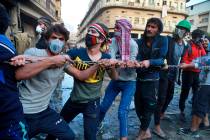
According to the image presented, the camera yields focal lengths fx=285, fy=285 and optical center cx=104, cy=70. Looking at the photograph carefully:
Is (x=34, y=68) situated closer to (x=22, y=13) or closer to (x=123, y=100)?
(x=123, y=100)

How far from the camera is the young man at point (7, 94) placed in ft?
7.74

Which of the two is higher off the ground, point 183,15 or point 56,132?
point 183,15

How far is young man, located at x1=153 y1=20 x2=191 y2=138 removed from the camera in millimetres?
5254

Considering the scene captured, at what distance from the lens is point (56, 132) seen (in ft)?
10.0

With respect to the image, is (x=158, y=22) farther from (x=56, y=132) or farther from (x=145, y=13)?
(x=145, y=13)

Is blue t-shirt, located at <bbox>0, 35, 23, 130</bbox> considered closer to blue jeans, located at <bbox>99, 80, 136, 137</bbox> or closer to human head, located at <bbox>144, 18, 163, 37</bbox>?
blue jeans, located at <bbox>99, 80, 136, 137</bbox>

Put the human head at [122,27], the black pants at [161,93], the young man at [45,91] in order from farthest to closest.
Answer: the black pants at [161,93], the human head at [122,27], the young man at [45,91]

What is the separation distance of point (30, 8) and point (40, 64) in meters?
19.9

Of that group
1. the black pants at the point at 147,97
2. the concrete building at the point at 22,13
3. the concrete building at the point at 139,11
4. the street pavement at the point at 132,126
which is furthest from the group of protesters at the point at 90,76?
the concrete building at the point at 139,11

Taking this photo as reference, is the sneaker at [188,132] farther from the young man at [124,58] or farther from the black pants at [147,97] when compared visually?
the young man at [124,58]

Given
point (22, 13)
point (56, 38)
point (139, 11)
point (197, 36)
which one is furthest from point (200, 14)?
point (56, 38)

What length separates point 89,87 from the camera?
3.59 meters

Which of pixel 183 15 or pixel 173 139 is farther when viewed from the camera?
pixel 183 15

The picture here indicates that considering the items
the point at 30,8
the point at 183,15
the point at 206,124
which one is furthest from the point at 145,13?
the point at 206,124
